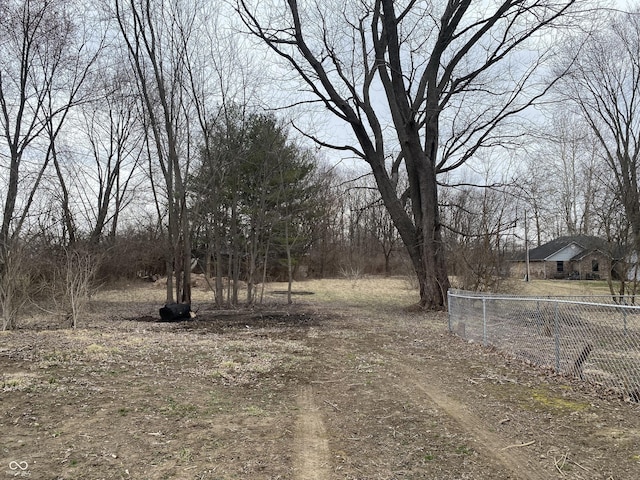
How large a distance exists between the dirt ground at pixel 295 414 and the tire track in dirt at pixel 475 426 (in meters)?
0.01

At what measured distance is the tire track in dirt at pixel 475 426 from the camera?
3197 mm

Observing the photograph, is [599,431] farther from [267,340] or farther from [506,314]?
[267,340]

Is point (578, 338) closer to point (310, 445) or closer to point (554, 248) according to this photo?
point (310, 445)

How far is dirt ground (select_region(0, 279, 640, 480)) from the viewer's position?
3.21 meters

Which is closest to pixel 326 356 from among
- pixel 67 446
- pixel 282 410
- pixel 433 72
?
pixel 282 410

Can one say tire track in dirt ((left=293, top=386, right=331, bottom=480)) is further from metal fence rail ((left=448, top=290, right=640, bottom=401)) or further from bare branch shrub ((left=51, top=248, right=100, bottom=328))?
bare branch shrub ((left=51, top=248, right=100, bottom=328))

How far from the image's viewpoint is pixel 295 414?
4379mm

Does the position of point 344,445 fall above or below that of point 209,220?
below

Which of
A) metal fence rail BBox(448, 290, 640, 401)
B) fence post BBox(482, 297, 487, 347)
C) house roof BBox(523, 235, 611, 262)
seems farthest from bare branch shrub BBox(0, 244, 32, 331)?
house roof BBox(523, 235, 611, 262)

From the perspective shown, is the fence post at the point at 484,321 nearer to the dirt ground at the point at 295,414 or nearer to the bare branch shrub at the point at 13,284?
the dirt ground at the point at 295,414

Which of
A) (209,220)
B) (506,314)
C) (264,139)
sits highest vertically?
(264,139)

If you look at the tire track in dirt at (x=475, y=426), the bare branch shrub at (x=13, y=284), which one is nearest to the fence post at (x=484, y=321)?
the tire track in dirt at (x=475, y=426)

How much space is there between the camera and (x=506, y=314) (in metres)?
7.73

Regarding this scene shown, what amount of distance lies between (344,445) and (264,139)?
14.2 meters
